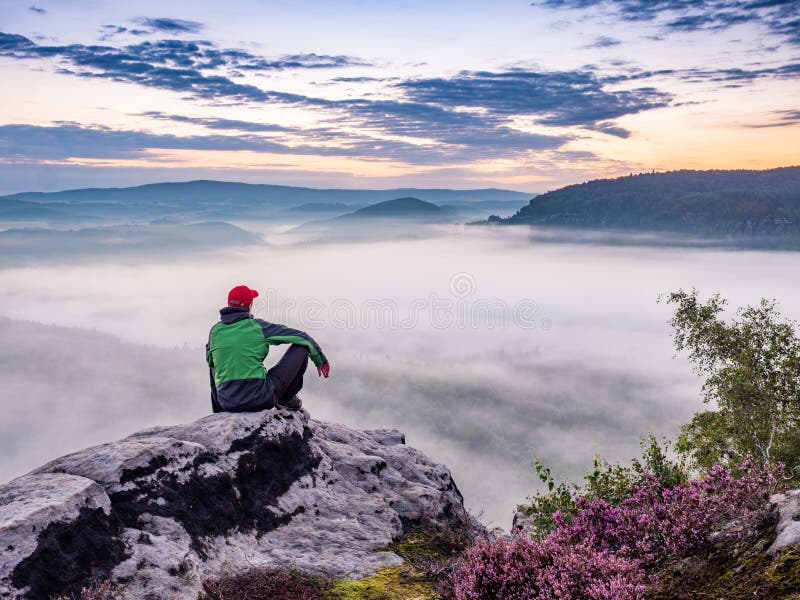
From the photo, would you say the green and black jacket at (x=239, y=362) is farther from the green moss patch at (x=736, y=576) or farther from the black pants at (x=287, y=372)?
the green moss patch at (x=736, y=576)

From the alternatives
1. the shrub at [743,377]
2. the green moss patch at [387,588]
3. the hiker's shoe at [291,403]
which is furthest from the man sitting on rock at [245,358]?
the shrub at [743,377]

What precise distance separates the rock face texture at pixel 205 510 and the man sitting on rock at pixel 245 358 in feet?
1.27

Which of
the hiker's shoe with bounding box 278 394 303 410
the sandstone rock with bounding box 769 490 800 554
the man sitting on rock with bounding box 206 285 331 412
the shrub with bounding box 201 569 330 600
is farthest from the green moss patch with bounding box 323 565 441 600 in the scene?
the hiker's shoe with bounding box 278 394 303 410

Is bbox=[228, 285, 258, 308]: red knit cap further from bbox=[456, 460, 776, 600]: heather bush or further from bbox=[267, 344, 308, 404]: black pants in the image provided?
bbox=[456, 460, 776, 600]: heather bush

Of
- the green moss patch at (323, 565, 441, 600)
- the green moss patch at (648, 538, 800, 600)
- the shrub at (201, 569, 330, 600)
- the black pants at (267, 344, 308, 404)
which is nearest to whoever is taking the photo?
the green moss patch at (648, 538, 800, 600)

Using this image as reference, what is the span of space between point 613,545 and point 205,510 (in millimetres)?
5527

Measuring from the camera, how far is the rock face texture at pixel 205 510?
6.64 meters

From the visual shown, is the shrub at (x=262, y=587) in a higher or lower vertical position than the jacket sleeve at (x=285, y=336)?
lower

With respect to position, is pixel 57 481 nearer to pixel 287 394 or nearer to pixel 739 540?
pixel 287 394

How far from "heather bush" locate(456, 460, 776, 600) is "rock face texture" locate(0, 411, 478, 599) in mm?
2591

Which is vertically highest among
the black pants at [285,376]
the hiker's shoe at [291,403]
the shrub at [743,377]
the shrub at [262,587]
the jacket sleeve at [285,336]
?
the jacket sleeve at [285,336]

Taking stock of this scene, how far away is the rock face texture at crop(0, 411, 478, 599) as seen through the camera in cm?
664

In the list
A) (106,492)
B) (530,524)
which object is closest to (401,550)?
(106,492)

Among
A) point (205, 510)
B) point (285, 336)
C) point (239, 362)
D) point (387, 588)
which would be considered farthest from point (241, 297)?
point (387, 588)
